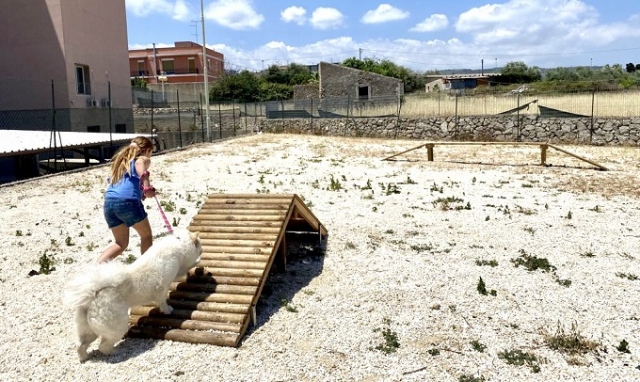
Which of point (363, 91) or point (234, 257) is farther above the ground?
point (363, 91)

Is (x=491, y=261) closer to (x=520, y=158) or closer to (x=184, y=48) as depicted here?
(x=520, y=158)

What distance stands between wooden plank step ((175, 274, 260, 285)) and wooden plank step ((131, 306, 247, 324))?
0.34 meters

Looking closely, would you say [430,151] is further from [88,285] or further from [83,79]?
[83,79]

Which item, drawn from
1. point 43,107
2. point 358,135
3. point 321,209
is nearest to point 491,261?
point 321,209

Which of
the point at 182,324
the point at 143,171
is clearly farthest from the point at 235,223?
the point at 182,324

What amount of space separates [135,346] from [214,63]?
64136 millimetres

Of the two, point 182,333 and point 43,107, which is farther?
point 43,107

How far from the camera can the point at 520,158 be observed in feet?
51.7

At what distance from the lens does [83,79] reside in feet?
71.5

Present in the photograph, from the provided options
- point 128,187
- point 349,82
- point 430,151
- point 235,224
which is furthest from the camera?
point 349,82

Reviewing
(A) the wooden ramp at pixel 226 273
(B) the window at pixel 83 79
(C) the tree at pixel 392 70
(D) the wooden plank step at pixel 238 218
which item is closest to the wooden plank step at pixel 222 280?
(A) the wooden ramp at pixel 226 273

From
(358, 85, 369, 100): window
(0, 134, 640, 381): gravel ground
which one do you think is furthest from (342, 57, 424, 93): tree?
(0, 134, 640, 381): gravel ground

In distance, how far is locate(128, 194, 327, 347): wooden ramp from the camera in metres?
3.96

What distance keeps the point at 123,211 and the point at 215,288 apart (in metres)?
1.04
